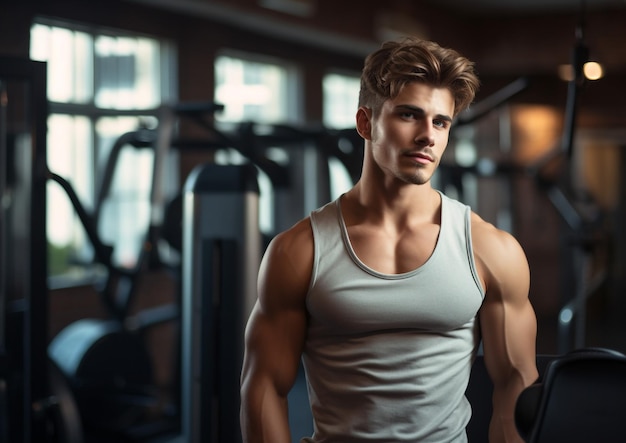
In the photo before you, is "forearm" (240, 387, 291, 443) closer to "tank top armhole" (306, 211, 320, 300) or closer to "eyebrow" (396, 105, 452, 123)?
"tank top armhole" (306, 211, 320, 300)

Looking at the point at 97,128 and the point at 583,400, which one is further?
the point at 97,128

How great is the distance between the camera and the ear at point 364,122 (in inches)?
49.3

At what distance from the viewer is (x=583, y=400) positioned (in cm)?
108

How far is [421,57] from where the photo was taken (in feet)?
3.83

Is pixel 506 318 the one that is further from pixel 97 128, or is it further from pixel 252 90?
pixel 252 90

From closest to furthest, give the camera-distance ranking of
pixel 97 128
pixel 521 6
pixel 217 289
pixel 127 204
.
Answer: pixel 217 289 → pixel 97 128 → pixel 127 204 → pixel 521 6

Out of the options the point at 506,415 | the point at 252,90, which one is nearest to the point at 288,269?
the point at 506,415

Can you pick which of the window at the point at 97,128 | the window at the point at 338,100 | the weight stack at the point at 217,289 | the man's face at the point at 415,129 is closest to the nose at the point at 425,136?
the man's face at the point at 415,129

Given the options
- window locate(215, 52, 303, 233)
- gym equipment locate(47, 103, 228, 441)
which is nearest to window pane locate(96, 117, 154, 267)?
window locate(215, 52, 303, 233)

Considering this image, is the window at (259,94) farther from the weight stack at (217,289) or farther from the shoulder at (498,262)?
the shoulder at (498,262)

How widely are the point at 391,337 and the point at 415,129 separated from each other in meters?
0.30

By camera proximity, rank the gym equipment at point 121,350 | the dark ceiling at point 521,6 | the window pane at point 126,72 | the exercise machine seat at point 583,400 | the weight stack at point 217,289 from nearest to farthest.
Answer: the exercise machine seat at point 583,400 < the weight stack at point 217,289 < the gym equipment at point 121,350 < the window pane at point 126,72 < the dark ceiling at point 521,6

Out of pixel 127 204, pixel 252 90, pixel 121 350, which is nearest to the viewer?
pixel 121 350

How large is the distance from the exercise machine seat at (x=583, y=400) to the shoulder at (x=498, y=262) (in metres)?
0.18
